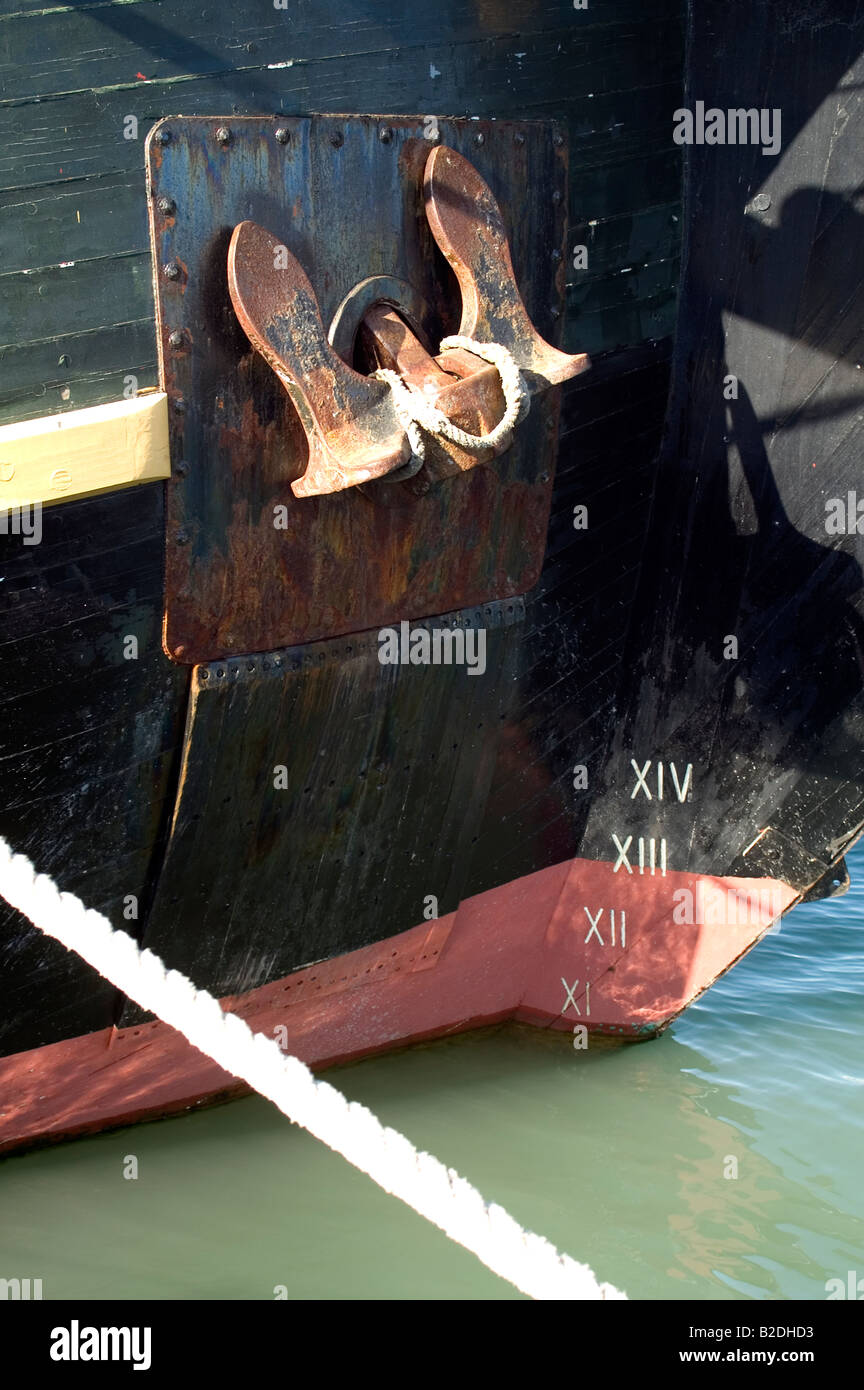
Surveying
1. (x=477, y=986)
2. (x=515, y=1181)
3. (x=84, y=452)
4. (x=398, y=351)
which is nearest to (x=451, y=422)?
(x=398, y=351)

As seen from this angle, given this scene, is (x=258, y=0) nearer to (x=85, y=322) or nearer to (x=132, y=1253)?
(x=85, y=322)

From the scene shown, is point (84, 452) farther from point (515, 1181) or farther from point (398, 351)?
point (515, 1181)

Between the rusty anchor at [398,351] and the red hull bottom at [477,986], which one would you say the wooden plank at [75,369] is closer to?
the rusty anchor at [398,351]

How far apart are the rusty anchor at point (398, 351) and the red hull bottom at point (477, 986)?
1.64 metres

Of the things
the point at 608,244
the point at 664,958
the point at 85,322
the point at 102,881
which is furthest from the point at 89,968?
the point at 608,244

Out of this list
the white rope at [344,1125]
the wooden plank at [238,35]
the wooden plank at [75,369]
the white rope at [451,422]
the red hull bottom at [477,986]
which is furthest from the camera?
the red hull bottom at [477,986]

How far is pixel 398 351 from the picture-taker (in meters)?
3.16

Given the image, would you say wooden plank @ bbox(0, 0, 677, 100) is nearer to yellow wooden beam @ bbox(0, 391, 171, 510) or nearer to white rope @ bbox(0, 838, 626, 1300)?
yellow wooden beam @ bbox(0, 391, 171, 510)

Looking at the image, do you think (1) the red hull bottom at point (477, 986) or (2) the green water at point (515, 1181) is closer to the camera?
(2) the green water at point (515, 1181)

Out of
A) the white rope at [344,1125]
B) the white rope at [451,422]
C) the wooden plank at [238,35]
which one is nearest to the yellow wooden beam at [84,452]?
the white rope at [451,422]

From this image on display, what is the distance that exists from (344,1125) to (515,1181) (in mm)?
1870

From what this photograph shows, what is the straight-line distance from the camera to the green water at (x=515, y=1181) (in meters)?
3.70

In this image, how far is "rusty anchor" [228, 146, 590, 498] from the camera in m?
2.95

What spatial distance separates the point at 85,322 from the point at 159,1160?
7.91 ft
